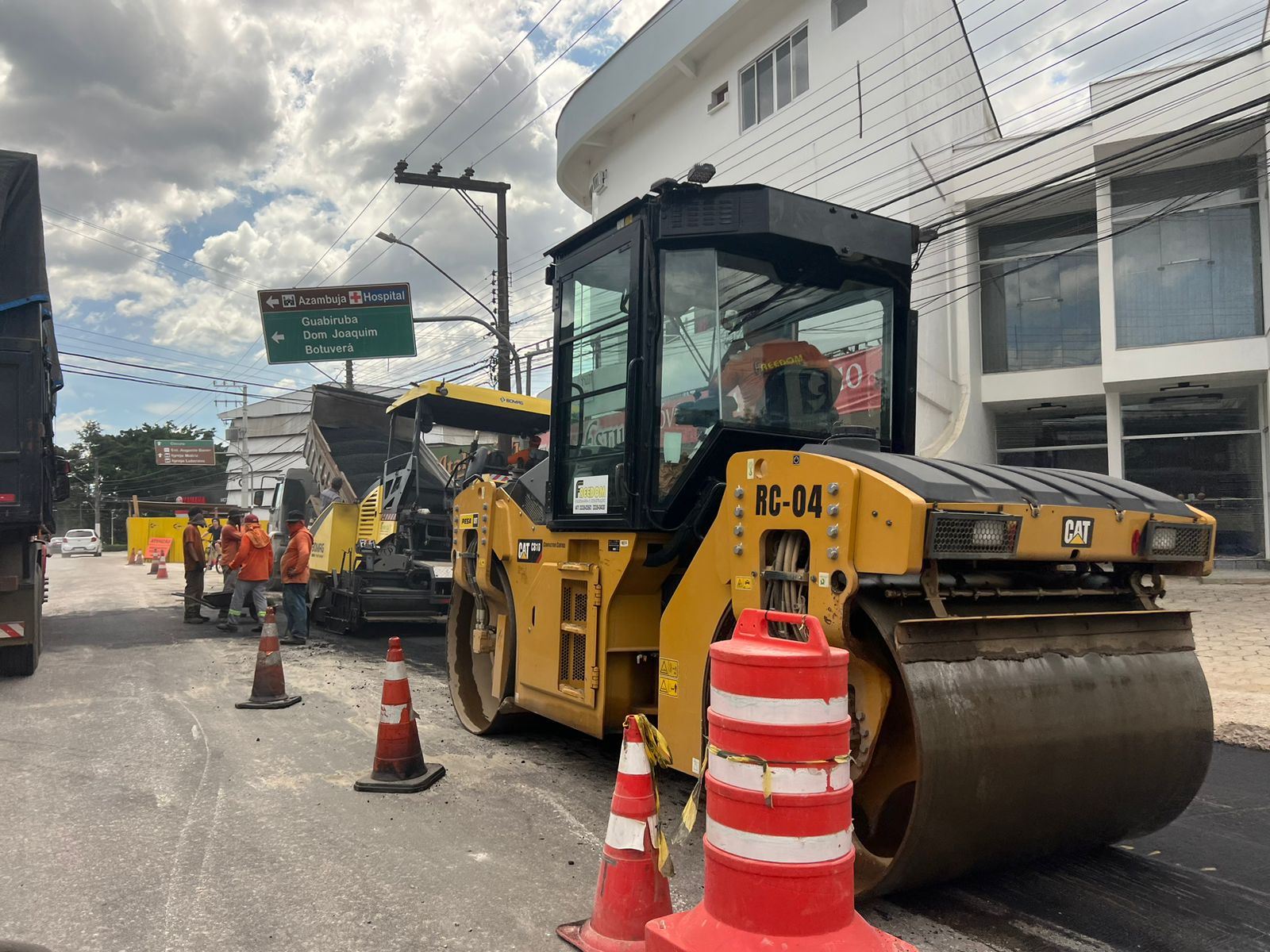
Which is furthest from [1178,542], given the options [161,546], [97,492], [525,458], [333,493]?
[97,492]

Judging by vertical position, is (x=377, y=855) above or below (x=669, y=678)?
below

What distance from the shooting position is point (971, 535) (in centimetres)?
300

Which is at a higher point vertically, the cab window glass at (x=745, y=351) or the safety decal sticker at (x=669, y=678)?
the cab window glass at (x=745, y=351)

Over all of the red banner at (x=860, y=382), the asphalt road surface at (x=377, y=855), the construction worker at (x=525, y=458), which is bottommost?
the asphalt road surface at (x=377, y=855)

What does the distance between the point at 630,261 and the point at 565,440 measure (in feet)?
3.77

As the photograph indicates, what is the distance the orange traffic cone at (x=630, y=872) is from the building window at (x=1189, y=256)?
15018 millimetres

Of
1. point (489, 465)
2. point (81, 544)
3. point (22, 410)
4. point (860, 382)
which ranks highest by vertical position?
point (22, 410)

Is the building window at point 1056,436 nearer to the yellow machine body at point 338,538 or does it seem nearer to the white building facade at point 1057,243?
the white building facade at point 1057,243

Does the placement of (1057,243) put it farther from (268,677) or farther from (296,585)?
(268,677)

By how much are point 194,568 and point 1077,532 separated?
43.1 feet

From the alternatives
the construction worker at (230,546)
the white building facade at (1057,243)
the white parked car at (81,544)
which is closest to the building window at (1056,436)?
the white building facade at (1057,243)

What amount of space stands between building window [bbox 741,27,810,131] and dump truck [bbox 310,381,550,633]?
10.2 metres

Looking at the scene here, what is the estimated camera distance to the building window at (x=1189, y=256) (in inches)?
579

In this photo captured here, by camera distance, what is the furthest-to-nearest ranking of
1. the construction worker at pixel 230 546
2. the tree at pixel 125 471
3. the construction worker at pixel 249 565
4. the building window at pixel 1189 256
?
the tree at pixel 125 471
the building window at pixel 1189 256
the construction worker at pixel 230 546
the construction worker at pixel 249 565
